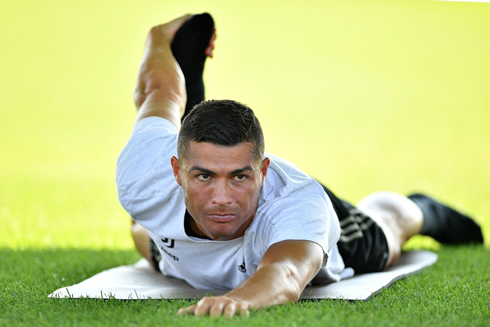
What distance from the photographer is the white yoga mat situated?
6.49 feet

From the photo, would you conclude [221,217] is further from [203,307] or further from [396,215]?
[396,215]

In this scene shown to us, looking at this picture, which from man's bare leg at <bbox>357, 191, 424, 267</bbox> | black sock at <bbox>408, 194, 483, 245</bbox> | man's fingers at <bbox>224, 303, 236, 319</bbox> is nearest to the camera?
man's fingers at <bbox>224, 303, 236, 319</bbox>

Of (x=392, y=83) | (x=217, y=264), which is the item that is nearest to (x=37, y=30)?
(x=392, y=83)

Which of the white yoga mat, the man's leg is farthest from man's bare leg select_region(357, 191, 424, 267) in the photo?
the white yoga mat

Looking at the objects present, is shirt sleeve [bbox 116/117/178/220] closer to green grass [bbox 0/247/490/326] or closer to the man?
the man

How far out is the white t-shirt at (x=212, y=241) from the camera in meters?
1.90

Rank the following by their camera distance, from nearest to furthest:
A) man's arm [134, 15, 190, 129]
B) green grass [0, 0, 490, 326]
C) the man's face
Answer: the man's face < man's arm [134, 15, 190, 129] < green grass [0, 0, 490, 326]

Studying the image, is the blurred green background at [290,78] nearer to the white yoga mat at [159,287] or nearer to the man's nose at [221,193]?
the white yoga mat at [159,287]

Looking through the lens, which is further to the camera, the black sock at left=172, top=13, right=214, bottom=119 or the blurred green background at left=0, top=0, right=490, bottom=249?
the blurred green background at left=0, top=0, right=490, bottom=249

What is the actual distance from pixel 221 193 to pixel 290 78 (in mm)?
8803

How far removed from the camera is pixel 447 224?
11.3ft

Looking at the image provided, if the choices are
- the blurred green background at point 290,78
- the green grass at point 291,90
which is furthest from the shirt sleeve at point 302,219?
the blurred green background at point 290,78

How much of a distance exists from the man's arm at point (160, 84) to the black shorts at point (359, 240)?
0.74 metres

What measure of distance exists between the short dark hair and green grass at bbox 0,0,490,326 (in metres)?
3.77
